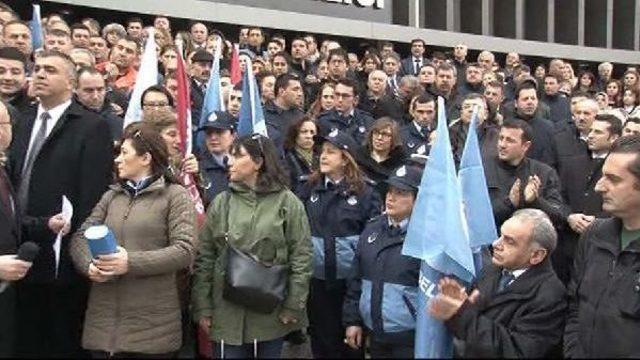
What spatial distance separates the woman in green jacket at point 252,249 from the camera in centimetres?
480

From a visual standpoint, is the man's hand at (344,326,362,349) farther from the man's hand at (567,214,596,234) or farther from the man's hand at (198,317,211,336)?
the man's hand at (567,214,596,234)

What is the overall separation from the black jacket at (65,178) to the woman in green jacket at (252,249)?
71 centimetres

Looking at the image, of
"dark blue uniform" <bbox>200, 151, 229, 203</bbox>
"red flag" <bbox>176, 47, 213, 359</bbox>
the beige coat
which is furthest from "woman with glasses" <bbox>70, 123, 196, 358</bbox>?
"dark blue uniform" <bbox>200, 151, 229, 203</bbox>

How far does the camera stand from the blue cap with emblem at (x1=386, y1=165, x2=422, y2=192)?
16.5 feet

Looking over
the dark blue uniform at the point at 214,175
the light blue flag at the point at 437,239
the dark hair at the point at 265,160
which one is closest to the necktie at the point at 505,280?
the light blue flag at the point at 437,239

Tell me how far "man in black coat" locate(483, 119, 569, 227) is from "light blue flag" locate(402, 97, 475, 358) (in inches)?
67.3

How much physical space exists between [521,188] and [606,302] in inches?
84.8

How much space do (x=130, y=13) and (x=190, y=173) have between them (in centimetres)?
899

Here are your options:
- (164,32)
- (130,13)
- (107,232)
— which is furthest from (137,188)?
(130,13)

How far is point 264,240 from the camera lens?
4.82m

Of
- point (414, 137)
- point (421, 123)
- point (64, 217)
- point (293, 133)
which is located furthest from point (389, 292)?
point (421, 123)

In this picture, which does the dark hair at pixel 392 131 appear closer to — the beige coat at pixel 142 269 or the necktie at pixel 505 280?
the beige coat at pixel 142 269

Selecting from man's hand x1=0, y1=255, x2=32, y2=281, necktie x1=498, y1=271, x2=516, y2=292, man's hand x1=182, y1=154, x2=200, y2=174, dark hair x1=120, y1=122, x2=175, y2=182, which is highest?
dark hair x1=120, y1=122, x2=175, y2=182

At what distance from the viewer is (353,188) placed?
589 centimetres
